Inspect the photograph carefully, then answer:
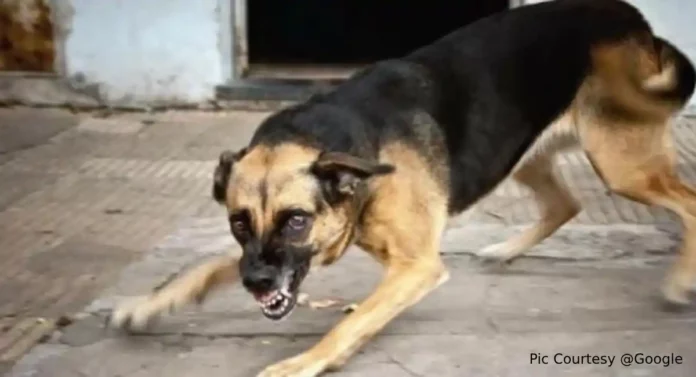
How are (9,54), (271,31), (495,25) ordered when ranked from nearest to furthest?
(495,25) → (9,54) → (271,31)

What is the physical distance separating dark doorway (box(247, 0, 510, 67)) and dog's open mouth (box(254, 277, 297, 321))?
4.88m

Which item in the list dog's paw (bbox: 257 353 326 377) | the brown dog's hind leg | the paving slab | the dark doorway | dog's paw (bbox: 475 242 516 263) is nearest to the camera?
dog's paw (bbox: 257 353 326 377)

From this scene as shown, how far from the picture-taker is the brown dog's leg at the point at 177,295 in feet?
9.54

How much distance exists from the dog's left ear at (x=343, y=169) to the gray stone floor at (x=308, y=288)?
46cm

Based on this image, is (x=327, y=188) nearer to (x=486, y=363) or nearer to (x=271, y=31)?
(x=486, y=363)

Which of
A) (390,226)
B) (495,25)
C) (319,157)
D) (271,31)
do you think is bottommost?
(271,31)

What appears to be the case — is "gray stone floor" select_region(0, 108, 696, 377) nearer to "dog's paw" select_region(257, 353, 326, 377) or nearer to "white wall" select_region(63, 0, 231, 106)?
"dog's paw" select_region(257, 353, 326, 377)

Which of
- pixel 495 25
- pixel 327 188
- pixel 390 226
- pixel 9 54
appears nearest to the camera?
pixel 327 188

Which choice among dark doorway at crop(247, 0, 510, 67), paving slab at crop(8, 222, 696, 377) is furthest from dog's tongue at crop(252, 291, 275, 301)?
dark doorway at crop(247, 0, 510, 67)

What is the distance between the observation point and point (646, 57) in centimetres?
320

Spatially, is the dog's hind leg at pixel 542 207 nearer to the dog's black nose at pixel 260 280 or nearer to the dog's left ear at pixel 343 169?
the dog's left ear at pixel 343 169

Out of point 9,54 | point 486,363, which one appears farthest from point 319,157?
point 9,54

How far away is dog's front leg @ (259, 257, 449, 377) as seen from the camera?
2.58m

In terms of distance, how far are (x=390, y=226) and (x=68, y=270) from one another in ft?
4.03
